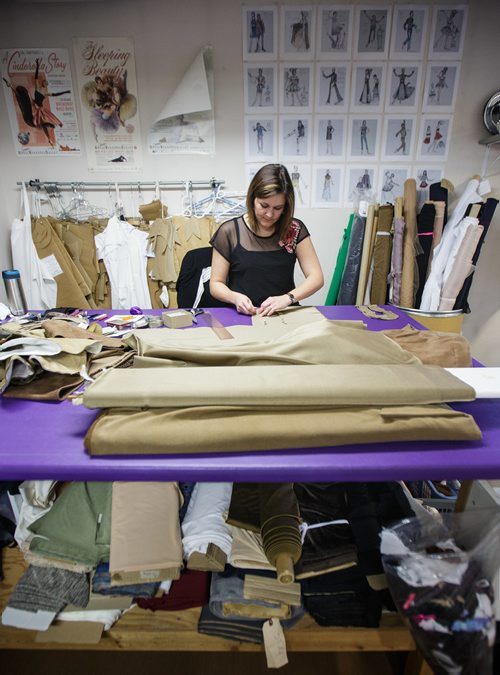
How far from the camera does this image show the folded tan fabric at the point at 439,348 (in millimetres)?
965

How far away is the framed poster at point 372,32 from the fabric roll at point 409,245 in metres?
0.96

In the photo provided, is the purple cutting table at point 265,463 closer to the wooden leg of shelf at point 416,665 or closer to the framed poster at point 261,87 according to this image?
the wooden leg of shelf at point 416,665

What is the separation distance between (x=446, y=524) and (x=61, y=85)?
3588 millimetres

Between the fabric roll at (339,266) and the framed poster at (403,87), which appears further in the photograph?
the fabric roll at (339,266)

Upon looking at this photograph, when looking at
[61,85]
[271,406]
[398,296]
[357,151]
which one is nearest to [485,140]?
[357,151]

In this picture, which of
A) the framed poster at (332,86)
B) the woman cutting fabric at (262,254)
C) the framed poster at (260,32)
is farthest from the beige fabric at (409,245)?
the framed poster at (260,32)

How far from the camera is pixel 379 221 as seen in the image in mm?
2756

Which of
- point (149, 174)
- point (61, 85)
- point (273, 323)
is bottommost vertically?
point (273, 323)

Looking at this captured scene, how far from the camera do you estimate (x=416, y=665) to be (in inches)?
41.4

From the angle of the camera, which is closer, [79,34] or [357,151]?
[79,34]

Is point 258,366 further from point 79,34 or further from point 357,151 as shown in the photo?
point 79,34

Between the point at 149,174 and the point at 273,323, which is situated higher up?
the point at 149,174

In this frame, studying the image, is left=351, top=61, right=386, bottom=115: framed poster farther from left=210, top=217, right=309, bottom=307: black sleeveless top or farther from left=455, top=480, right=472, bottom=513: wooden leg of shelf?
left=455, top=480, right=472, bottom=513: wooden leg of shelf

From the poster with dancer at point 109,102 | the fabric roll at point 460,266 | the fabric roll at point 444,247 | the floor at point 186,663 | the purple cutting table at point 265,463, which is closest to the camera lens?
the purple cutting table at point 265,463
